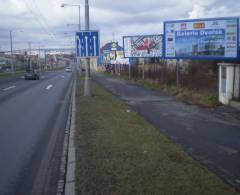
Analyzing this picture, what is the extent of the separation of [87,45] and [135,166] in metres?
12.4

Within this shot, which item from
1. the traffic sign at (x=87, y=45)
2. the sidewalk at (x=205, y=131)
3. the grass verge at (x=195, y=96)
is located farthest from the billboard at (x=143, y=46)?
the sidewalk at (x=205, y=131)

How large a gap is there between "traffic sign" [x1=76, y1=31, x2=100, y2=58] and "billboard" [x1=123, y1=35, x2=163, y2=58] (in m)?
17.3

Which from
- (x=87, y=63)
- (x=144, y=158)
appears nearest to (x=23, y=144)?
(x=144, y=158)

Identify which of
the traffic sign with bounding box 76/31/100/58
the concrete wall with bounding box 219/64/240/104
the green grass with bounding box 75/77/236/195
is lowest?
the green grass with bounding box 75/77/236/195

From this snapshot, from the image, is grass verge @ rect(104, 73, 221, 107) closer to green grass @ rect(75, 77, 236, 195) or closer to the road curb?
green grass @ rect(75, 77, 236, 195)

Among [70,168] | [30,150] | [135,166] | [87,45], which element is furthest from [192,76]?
[70,168]

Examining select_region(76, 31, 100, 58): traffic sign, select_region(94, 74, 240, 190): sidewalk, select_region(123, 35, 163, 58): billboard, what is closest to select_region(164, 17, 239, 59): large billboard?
A: select_region(94, 74, 240, 190): sidewalk

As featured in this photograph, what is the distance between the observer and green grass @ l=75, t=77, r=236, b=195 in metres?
5.35

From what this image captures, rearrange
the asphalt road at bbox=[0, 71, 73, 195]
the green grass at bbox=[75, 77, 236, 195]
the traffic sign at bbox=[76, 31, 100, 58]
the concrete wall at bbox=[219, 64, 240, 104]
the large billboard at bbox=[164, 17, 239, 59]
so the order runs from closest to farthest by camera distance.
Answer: the green grass at bbox=[75, 77, 236, 195]
the asphalt road at bbox=[0, 71, 73, 195]
the concrete wall at bbox=[219, 64, 240, 104]
the traffic sign at bbox=[76, 31, 100, 58]
the large billboard at bbox=[164, 17, 239, 59]

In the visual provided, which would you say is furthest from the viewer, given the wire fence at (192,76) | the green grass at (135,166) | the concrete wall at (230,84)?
the wire fence at (192,76)

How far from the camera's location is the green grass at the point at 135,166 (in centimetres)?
535

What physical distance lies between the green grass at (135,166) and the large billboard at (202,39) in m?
10.9

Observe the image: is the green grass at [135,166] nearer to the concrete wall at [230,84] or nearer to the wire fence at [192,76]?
the concrete wall at [230,84]

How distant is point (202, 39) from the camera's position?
20.6 meters
